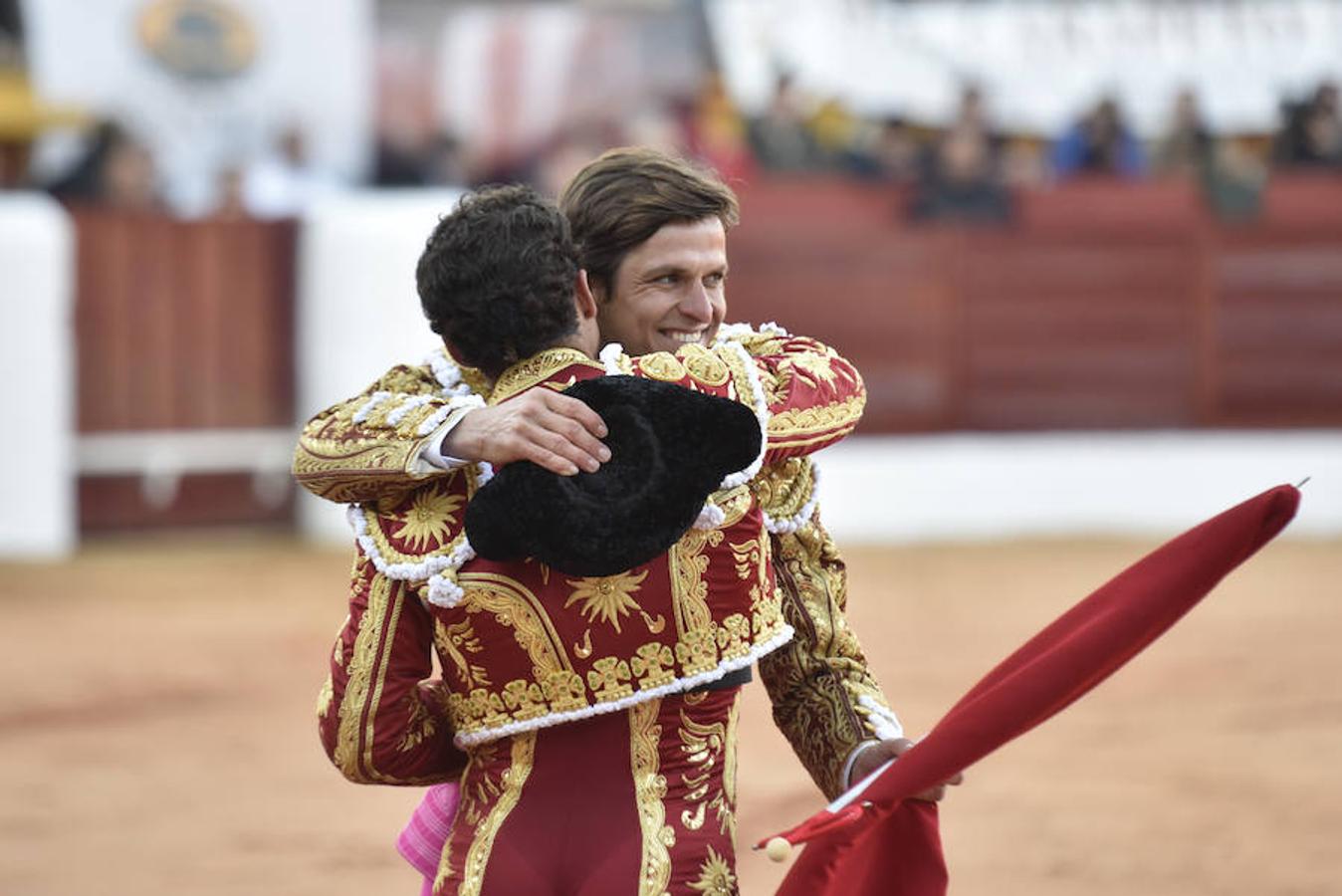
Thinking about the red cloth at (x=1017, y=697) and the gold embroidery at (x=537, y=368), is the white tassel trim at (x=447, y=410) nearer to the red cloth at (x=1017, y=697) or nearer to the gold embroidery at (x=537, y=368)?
the gold embroidery at (x=537, y=368)

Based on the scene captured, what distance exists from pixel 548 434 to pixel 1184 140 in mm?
9483

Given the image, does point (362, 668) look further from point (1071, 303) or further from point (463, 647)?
point (1071, 303)

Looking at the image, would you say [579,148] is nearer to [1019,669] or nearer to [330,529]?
[330,529]

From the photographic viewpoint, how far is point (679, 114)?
10.8 metres

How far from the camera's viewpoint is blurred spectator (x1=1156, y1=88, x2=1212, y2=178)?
10.5 meters

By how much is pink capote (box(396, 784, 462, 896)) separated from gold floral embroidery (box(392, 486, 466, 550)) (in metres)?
0.29

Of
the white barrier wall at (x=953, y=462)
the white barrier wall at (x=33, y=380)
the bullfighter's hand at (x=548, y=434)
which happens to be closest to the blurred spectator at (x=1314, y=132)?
the white barrier wall at (x=953, y=462)

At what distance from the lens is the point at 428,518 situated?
1759 millimetres

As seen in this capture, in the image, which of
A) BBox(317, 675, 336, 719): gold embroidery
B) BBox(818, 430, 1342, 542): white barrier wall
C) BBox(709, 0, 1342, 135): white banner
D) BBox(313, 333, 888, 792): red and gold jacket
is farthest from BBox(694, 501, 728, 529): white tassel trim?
BBox(709, 0, 1342, 135): white banner

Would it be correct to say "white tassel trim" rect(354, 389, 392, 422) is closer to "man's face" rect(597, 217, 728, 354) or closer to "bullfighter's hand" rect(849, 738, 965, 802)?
"man's face" rect(597, 217, 728, 354)

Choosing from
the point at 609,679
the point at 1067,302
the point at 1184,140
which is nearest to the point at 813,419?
the point at 609,679

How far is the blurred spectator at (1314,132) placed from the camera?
10.6 meters

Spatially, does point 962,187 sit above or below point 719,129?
below

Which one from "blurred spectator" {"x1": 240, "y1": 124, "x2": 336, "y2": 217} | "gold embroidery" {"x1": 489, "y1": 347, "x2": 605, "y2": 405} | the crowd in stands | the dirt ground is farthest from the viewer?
the crowd in stands
